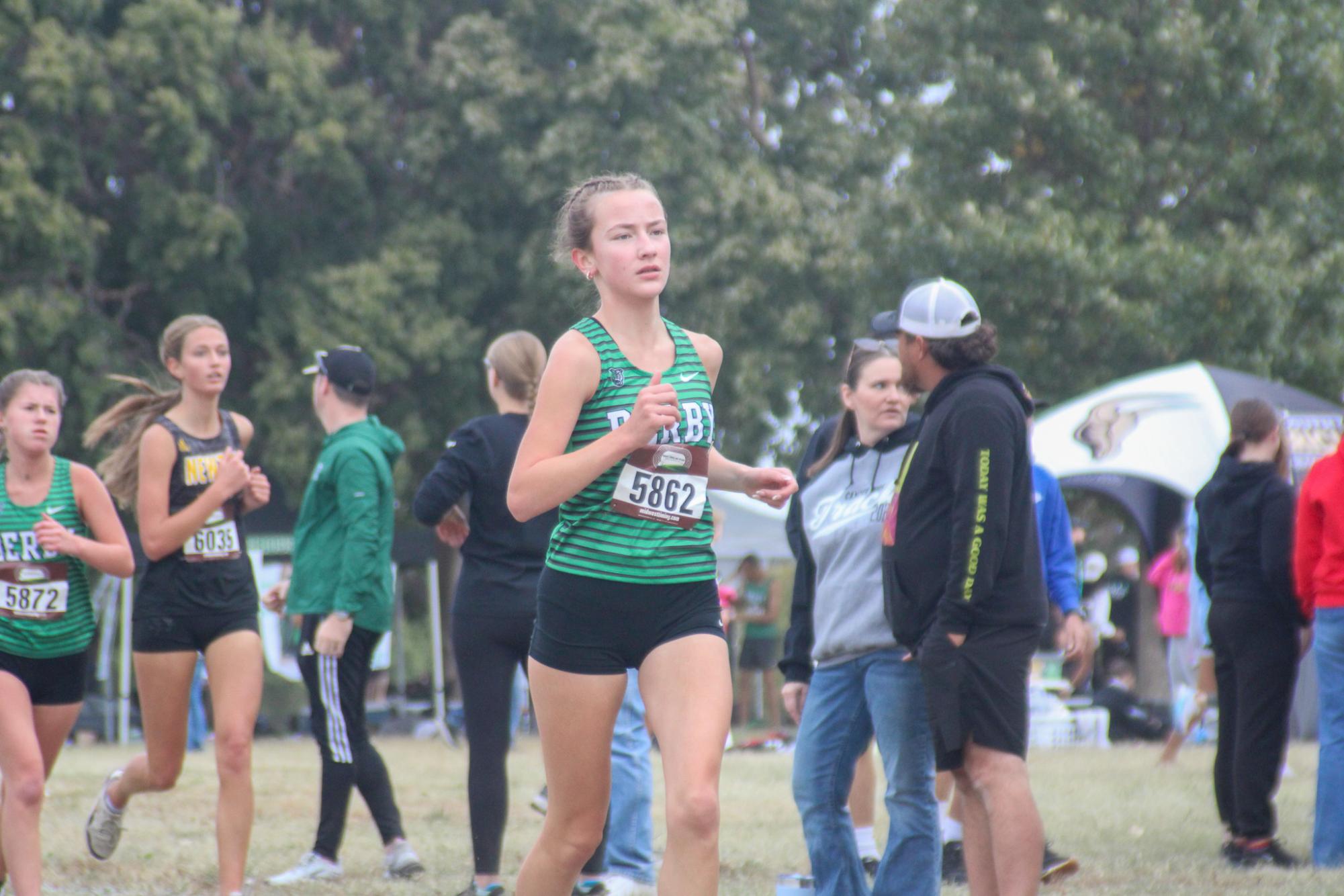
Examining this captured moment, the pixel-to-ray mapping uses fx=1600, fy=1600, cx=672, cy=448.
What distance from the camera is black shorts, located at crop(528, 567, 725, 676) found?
3914 millimetres

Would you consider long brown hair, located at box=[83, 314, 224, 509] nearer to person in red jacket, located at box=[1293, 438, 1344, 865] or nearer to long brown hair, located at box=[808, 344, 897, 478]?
long brown hair, located at box=[808, 344, 897, 478]

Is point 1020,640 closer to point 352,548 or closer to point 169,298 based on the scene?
point 352,548

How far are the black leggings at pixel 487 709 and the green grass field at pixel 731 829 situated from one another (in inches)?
20.3

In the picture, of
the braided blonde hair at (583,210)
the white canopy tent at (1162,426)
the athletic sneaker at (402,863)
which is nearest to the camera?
the braided blonde hair at (583,210)

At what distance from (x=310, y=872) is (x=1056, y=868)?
3.15 metres

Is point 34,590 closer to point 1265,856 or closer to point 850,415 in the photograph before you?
point 850,415

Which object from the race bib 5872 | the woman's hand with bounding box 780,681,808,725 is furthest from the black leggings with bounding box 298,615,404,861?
the woman's hand with bounding box 780,681,808,725

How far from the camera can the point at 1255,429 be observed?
7.39 m

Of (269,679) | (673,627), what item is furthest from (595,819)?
(269,679)

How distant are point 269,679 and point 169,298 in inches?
227

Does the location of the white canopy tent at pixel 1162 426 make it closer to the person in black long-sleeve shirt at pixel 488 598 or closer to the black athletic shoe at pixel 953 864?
the black athletic shoe at pixel 953 864

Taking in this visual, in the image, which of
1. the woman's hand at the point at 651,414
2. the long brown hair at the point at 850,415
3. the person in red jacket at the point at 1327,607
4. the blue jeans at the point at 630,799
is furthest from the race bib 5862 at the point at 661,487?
the person in red jacket at the point at 1327,607

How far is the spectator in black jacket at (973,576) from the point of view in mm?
4660

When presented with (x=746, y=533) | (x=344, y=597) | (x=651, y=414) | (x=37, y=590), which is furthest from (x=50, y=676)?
(x=746, y=533)
